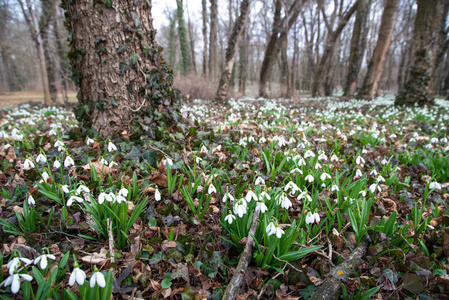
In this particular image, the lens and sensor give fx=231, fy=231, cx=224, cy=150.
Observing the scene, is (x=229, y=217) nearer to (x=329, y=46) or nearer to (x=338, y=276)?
(x=338, y=276)

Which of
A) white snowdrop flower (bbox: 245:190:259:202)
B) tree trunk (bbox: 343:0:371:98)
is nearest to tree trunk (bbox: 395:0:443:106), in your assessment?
tree trunk (bbox: 343:0:371:98)

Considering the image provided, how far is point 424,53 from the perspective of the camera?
764cm

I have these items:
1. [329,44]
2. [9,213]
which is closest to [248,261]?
[9,213]

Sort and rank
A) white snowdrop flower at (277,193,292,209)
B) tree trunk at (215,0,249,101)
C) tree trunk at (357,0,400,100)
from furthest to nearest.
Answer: tree trunk at (357,0,400,100), tree trunk at (215,0,249,101), white snowdrop flower at (277,193,292,209)

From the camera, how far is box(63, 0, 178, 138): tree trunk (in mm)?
2564

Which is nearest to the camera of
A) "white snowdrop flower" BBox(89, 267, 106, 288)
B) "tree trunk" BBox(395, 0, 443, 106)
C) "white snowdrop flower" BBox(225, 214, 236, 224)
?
"white snowdrop flower" BBox(89, 267, 106, 288)

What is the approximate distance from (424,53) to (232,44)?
6.39m

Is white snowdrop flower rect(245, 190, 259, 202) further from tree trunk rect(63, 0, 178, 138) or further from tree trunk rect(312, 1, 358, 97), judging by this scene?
tree trunk rect(312, 1, 358, 97)

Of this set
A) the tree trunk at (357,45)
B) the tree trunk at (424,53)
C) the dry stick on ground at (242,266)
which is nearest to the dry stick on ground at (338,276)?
the dry stick on ground at (242,266)

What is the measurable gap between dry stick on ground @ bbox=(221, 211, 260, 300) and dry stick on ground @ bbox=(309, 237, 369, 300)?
38 cm

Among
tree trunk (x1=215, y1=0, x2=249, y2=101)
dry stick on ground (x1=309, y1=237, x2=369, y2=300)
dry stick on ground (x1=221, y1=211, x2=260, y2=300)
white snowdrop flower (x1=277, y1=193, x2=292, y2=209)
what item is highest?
tree trunk (x1=215, y1=0, x2=249, y2=101)

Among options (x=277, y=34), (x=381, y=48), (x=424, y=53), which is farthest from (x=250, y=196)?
(x=277, y=34)

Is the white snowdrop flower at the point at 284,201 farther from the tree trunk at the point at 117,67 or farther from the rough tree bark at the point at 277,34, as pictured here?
the rough tree bark at the point at 277,34

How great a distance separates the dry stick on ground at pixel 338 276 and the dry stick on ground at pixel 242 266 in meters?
0.38
